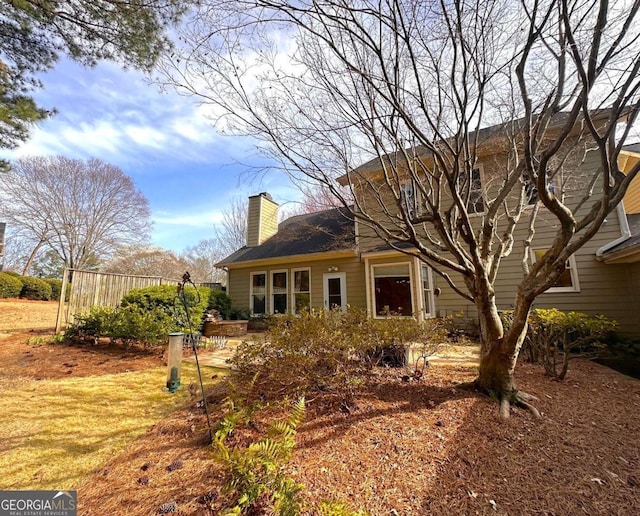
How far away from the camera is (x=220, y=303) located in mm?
11008

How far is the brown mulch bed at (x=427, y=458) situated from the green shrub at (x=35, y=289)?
57.4ft

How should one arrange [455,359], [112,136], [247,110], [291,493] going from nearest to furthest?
[291,493] < [247,110] < [455,359] < [112,136]

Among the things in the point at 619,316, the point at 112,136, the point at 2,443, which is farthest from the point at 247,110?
the point at 619,316

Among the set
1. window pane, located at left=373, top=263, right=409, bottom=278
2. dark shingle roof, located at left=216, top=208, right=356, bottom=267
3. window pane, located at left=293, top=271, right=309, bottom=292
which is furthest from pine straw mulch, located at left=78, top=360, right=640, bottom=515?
window pane, located at left=293, top=271, right=309, bottom=292

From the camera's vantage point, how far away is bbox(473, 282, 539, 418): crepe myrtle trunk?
3.01 meters

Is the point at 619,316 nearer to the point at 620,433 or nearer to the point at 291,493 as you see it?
the point at 620,433

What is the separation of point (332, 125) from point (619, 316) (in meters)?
8.05

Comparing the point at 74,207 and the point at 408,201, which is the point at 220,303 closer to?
the point at 408,201

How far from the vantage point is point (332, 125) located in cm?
390

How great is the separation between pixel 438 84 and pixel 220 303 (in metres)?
10.2

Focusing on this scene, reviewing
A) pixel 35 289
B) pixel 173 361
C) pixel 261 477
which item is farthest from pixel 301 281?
pixel 35 289

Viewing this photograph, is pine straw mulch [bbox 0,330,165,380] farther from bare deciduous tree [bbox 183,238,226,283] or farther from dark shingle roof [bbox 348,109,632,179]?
bare deciduous tree [bbox 183,238,226,283]

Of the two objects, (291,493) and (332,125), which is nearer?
(291,493)

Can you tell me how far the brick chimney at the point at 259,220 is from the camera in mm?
12812
